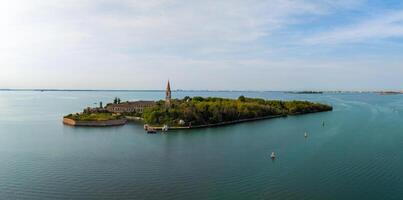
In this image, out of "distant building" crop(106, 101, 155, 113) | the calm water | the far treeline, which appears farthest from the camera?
"distant building" crop(106, 101, 155, 113)

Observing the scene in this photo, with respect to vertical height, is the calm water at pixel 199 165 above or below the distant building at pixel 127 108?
below

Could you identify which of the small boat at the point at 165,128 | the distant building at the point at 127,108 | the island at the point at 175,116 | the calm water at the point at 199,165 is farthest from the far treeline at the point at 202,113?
the distant building at the point at 127,108

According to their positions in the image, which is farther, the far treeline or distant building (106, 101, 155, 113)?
distant building (106, 101, 155, 113)

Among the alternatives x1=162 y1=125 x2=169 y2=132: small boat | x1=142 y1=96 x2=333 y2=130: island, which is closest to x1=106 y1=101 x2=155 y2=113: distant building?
x1=142 y1=96 x2=333 y2=130: island

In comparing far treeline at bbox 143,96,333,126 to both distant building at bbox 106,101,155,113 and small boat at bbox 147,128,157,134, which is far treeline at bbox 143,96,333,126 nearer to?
small boat at bbox 147,128,157,134

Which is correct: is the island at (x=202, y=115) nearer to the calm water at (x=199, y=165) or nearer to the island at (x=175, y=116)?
the island at (x=175, y=116)

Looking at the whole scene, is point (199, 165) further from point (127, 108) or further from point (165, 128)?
point (127, 108)

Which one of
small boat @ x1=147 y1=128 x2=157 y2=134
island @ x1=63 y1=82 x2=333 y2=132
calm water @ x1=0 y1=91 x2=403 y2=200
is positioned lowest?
calm water @ x1=0 y1=91 x2=403 y2=200

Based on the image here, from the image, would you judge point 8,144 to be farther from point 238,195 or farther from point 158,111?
point 238,195
